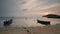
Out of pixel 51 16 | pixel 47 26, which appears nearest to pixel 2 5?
pixel 51 16

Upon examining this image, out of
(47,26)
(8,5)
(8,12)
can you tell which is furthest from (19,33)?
(8,5)

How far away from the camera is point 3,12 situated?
6.53 ft

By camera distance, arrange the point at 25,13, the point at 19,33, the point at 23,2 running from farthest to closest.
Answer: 1. the point at 23,2
2. the point at 25,13
3. the point at 19,33

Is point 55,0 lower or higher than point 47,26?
higher

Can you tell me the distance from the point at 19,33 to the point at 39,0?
113 cm

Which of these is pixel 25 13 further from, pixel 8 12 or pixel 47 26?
pixel 47 26

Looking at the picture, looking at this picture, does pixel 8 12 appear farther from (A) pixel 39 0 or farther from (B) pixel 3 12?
(A) pixel 39 0

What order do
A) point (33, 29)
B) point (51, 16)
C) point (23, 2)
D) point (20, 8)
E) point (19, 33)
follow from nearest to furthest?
point (19, 33) → point (33, 29) → point (51, 16) → point (20, 8) → point (23, 2)

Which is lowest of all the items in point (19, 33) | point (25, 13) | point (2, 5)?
point (19, 33)

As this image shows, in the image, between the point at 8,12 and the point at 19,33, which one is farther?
the point at 8,12

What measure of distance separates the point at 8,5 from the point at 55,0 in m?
0.67

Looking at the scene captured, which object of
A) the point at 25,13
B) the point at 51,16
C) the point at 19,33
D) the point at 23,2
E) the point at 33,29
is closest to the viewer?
the point at 19,33

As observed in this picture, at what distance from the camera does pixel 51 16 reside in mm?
1802

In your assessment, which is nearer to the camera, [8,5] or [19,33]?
[19,33]
